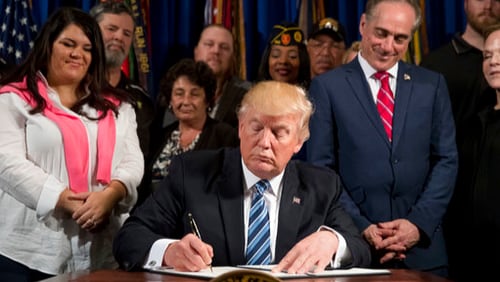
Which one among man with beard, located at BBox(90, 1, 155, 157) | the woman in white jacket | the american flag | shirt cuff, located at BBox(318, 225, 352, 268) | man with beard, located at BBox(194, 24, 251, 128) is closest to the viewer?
shirt cuff, located at BBox(318, 225, 352, 268)

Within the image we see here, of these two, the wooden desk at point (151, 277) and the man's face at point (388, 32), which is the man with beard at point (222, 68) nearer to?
the man's face at point (388, 32)

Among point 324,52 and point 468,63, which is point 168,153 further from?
point 468,63

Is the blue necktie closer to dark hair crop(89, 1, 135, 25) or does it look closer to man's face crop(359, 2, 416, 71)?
man's face crop(359, 2, 416, 71)

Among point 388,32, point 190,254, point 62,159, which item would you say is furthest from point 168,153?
point 190,254

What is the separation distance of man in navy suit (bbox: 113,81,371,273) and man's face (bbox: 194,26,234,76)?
182 cm

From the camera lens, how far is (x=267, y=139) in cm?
259

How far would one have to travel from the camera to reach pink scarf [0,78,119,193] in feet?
10.3

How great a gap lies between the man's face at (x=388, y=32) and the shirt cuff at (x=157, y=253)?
4.23 feet

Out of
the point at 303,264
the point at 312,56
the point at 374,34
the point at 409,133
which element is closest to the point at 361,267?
the point at 303,264

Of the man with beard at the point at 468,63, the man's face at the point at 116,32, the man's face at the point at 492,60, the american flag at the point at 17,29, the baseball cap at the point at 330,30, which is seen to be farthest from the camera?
the american flag at the point at 17,29

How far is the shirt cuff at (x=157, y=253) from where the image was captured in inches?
96.3

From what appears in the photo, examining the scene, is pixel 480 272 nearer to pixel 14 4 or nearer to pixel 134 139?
pixel 134 139

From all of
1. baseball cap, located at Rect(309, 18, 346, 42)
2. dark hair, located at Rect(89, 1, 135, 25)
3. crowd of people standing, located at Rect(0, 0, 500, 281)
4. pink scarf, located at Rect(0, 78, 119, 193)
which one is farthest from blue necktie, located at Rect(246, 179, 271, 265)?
baseball cap, located at Rect(309, 18, 346, 42)

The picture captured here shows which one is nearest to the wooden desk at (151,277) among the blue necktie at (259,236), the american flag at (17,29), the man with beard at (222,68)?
the blue necktie at (259,236)
